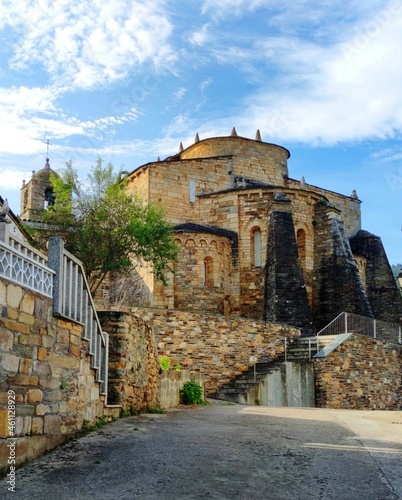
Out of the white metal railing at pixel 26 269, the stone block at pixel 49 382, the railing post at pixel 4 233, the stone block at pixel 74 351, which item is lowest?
the stone block at pixel 49 382

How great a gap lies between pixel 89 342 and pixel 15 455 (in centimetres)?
280

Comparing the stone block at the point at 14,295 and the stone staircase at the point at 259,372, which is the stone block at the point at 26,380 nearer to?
the stone block at the point at 14,295

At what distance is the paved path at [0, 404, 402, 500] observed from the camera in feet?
19.9

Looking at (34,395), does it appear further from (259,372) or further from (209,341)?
(259,372)

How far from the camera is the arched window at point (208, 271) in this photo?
1266 inches

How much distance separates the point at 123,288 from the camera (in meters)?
33.6

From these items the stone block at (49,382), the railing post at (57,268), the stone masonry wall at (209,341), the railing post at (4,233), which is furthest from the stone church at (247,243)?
the railing post at (4,233)

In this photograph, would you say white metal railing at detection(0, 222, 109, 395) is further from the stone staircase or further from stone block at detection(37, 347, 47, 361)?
the stone staircase

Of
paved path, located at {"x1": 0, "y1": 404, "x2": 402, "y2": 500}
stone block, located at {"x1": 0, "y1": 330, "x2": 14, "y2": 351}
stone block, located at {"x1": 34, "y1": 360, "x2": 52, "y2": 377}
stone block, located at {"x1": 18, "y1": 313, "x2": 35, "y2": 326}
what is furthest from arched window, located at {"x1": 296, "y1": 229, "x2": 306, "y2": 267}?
stone block, located at {"x1": 0, "y1": 330, "x2": 14, "y2": 351}

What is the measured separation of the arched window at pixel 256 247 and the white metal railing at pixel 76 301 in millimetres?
23585

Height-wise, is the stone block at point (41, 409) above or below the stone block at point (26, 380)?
below

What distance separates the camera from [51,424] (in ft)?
25.3

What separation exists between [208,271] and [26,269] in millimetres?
25373

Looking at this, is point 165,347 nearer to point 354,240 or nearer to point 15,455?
point 15,455
